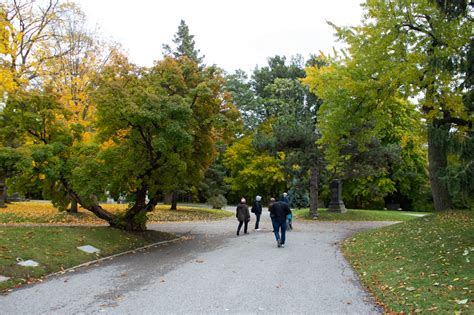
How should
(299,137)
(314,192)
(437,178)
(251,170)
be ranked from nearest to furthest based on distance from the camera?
(437,178)
(299,137)
(314,192)
(251,170)

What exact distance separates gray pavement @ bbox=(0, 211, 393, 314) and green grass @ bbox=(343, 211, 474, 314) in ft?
1.55

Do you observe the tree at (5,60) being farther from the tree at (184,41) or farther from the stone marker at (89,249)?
the tree at (184,41)

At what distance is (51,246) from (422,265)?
9.10 m

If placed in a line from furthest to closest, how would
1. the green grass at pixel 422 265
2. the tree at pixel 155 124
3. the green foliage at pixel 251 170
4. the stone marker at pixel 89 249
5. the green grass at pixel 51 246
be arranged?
the green foliage at pixel 251 170 < the tree at pixel 155 124 < the stone marker at pixel 89 249 < the green grass at pixel 51 246 < the green grass at pixel 422 265

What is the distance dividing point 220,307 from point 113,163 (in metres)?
8.14

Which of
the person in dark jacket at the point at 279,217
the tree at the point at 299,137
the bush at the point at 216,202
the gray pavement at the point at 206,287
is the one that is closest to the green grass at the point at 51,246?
the gray pavement at the point at 206,287

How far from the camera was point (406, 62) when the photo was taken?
12.6 metres

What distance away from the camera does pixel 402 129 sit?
38625 mm

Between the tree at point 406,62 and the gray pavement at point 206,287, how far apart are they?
5.34 metres

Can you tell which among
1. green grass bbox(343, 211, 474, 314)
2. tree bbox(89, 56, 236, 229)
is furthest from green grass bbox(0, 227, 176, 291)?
green grass bbox(343, 211, 474, 314)

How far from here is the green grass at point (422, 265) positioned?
5918 mm

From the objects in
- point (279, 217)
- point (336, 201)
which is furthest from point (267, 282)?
point (336, 201)

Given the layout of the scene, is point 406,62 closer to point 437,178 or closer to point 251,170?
point 437,178

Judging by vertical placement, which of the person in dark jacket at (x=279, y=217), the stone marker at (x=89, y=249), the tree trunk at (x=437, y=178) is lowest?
the stone marker at (x=89, y=249)
